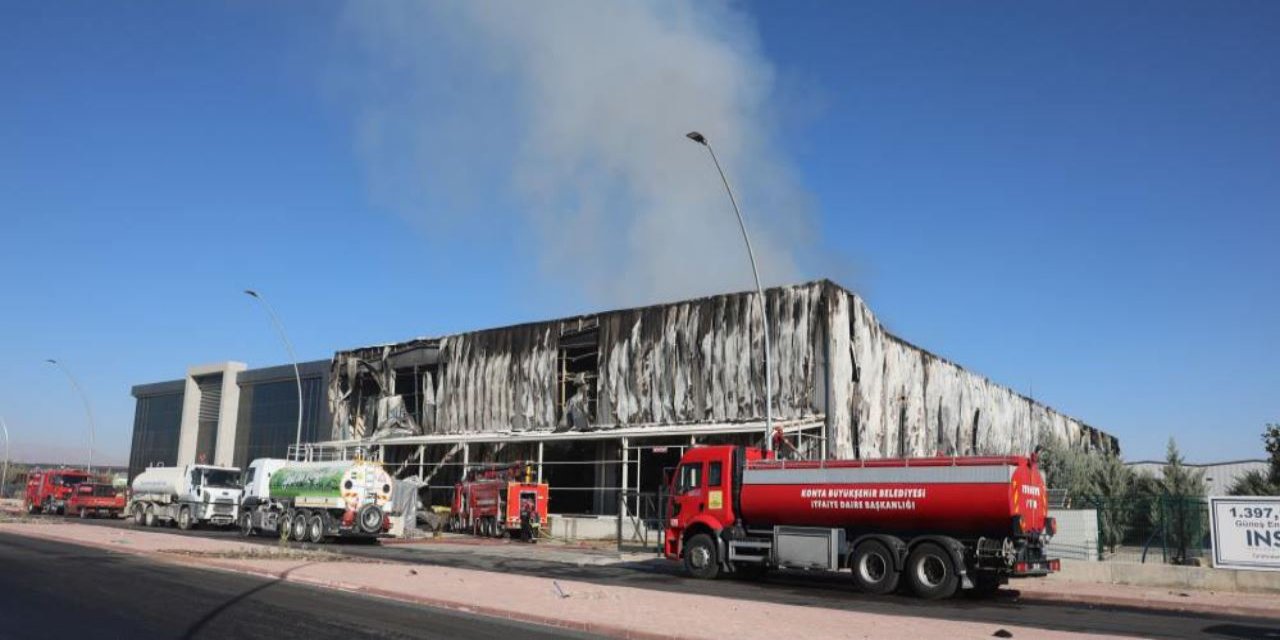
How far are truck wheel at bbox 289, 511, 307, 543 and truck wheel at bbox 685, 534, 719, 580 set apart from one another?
15499 millimetres

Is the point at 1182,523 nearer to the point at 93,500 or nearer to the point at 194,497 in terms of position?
the point at 194,497

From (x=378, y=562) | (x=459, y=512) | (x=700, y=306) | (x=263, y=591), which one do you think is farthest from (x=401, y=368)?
(x=263, y=591)

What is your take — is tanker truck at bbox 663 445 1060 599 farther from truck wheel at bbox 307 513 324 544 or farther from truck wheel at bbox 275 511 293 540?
truck wheel at bbox 275 511 293 540

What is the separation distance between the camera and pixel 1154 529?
72.4 ft

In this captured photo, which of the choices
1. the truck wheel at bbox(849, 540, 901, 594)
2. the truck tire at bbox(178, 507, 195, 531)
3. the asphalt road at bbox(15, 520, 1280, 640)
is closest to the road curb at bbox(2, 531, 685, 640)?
the asphalt road at bbox(15, 520, 1280, 640)

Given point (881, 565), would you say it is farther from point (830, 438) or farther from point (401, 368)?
point (401, 368)

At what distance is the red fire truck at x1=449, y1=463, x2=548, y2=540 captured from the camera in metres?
35.3

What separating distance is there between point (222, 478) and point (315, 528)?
11.6 meters

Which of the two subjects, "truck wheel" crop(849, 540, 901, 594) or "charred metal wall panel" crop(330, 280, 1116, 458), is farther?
"charred metal wall panel" crop(330, 280, 1116, 458)

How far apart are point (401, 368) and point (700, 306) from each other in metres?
Result: 20.3

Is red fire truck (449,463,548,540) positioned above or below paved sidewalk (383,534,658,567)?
above

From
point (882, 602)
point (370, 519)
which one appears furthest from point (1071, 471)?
point (370, 519)

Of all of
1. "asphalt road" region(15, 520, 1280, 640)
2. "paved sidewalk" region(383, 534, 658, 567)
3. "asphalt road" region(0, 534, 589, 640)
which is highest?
"asphalt road" region(0, 534, 589, 640)

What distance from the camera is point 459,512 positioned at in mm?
38844
